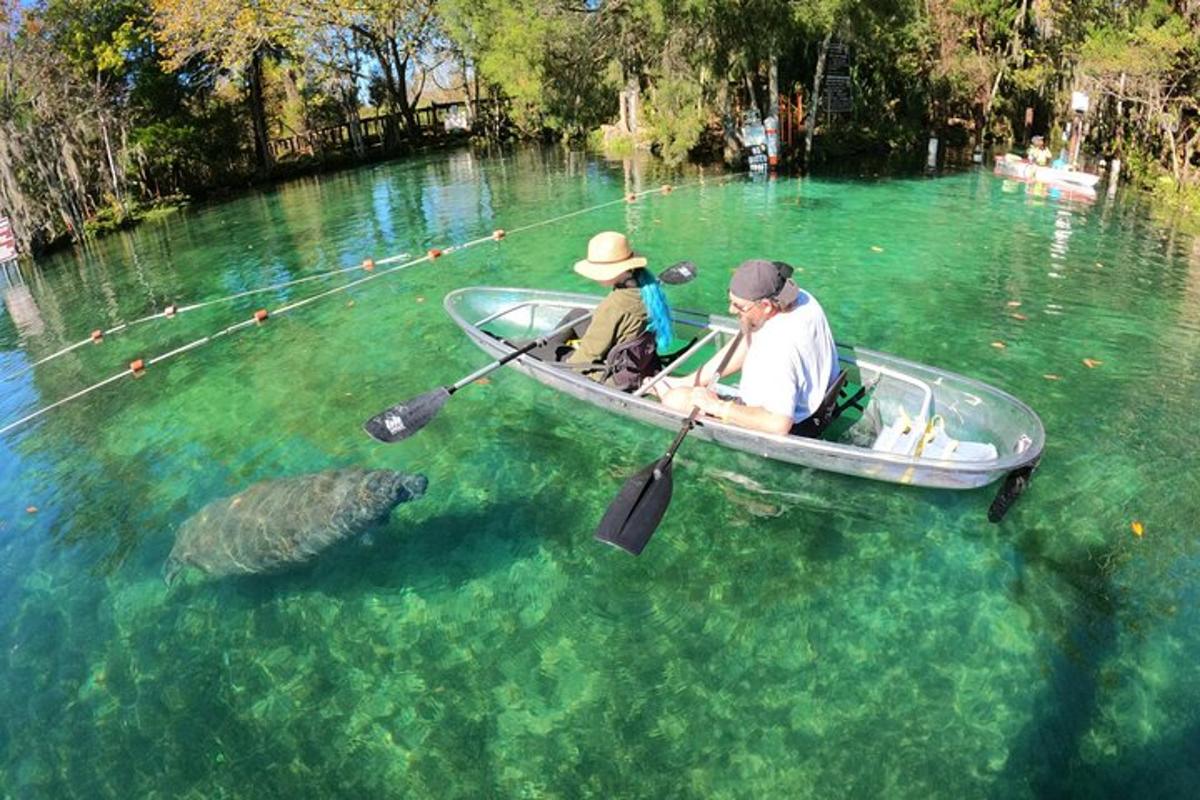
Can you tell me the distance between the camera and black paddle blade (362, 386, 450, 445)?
618 centimetres

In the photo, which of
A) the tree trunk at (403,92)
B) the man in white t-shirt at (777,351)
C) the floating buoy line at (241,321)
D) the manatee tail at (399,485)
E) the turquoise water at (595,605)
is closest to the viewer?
the turquoise water at (595,605)

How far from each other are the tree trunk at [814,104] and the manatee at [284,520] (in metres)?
19.7

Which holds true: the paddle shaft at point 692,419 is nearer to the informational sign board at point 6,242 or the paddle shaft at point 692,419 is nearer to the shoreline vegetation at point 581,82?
the shoreline vegetation at point 581,82

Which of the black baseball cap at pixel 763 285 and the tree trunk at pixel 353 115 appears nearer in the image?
the black baseball cap at pixel 763 285

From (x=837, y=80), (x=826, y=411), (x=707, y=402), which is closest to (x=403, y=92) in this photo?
(x=837, y=80)

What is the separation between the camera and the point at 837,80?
23891 millimetres

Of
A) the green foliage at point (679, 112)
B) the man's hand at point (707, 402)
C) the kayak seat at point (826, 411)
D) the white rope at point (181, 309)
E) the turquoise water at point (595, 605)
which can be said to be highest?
the green foliage at point (679, 112)

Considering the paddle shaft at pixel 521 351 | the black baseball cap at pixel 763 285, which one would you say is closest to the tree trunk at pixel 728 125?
the paddle shaft at pixel 521 351

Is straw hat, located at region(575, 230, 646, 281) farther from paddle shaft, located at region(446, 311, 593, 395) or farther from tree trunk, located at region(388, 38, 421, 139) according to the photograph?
tree trunk, located at region(388, 38, 421, 139)

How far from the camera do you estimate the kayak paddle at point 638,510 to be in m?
4.78

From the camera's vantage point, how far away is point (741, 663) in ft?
15.4

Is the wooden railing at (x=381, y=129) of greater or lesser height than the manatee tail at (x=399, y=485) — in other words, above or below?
above

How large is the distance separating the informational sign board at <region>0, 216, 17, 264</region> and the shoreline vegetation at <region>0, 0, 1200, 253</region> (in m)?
1.25

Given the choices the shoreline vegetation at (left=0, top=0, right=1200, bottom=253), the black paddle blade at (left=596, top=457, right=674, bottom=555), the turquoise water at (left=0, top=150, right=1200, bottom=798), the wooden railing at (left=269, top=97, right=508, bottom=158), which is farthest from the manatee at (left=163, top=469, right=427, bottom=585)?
the wooden railing at (left=269, top=97, right=508, bottom=158)
